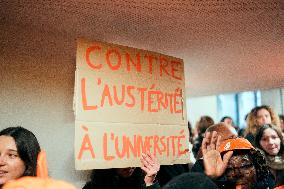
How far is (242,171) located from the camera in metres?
2.11

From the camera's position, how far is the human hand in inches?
86.3

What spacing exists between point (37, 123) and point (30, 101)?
0.53 ft

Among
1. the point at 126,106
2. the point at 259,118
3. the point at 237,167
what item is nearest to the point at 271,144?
the point at 259,118

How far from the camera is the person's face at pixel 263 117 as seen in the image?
429 cm

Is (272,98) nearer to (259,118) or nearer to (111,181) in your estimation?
(259,118)

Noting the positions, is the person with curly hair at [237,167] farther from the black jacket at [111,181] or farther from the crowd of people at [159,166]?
the black jacket at [111,181]

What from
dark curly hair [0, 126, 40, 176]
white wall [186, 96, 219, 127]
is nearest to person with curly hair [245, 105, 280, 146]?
dark curly hair [0, 126, 40, 176]

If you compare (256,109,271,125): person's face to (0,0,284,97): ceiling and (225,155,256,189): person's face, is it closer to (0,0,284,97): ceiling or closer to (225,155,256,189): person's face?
(0,0,284,97): ceiling

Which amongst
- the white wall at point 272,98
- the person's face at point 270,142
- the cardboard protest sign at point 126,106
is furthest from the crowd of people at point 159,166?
the white wall at point 272,98

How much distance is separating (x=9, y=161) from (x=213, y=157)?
131 cm

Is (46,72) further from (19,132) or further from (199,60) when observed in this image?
(199,60)

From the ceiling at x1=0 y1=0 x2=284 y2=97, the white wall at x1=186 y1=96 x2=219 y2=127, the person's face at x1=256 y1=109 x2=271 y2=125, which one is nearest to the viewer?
the ceiling at x1=0 y1=0 x2=284 y2=97

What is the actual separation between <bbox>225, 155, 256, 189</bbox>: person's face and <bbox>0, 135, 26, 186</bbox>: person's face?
1257 mm

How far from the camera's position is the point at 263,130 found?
11.7 feet
